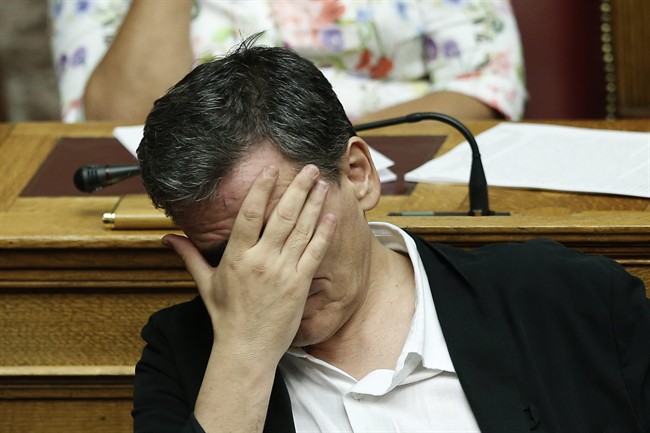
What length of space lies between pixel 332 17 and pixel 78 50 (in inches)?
24.5

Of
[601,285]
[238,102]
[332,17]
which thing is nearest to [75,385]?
[238,102]

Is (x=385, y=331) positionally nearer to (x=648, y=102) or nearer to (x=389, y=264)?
(x=389, y=264)

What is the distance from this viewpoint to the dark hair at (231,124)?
131cm

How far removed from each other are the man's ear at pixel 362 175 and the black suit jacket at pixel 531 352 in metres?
0.12

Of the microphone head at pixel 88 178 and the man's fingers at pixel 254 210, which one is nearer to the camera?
the man's fingers at pixel 254 210

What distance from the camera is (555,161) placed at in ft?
6.44

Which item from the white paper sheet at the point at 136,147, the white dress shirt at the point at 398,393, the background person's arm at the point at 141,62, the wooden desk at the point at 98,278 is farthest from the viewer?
the background person's arm at the point at 141,62

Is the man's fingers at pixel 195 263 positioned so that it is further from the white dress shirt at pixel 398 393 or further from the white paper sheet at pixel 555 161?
the white paper sheet at pixel 555 161

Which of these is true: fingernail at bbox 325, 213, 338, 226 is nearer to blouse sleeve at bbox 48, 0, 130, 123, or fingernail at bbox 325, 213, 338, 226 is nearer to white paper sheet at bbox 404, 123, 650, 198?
white paper sheet at bbox 404, 123, 650, 198

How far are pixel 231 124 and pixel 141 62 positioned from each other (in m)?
1.45

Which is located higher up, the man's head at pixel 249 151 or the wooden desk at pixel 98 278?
the man's head at pixel 249 151

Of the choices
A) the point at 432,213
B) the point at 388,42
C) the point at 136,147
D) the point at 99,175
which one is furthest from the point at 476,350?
the point at 388,42

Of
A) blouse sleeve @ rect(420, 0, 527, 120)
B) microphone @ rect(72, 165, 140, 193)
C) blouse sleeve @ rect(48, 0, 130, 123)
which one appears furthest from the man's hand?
blouse sleeve @ rect(48, 0, 130, 123)

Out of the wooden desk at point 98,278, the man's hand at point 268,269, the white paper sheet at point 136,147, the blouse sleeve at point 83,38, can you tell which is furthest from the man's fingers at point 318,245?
the blouse sleeve at point 83,38
